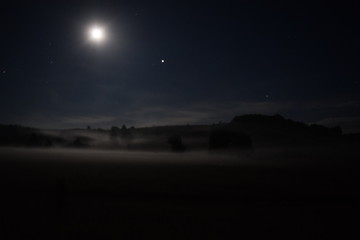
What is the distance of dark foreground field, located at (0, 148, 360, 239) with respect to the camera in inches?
398

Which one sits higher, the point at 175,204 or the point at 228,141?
the point at 228,141

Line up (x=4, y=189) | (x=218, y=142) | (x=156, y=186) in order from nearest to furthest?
(x=4, y=189) → (x=156, y=186) → (x=218, y=142)

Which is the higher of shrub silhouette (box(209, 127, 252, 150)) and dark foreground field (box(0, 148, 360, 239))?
shrub silhouette (box(209, 127, 252, 150))

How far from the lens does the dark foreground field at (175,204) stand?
10.1 metres

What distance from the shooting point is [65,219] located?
11.0 m

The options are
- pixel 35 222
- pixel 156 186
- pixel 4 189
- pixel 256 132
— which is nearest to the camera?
pixel 35 222

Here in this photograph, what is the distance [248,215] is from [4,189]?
42.1 ft

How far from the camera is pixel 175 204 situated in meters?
13.7

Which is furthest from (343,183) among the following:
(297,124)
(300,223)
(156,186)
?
(297,124)

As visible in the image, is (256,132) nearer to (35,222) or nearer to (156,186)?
(156,186)

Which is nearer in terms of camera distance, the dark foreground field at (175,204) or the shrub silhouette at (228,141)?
the dark foreground field at (175,204)

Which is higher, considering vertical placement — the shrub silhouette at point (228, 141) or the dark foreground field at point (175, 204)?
the shrub silhouette at point (228, 141)

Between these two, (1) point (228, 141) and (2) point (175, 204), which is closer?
(2) point (175, 204)

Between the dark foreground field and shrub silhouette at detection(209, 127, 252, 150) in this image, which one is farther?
shrub silhouette at detection(209, 127, 252, 150)
